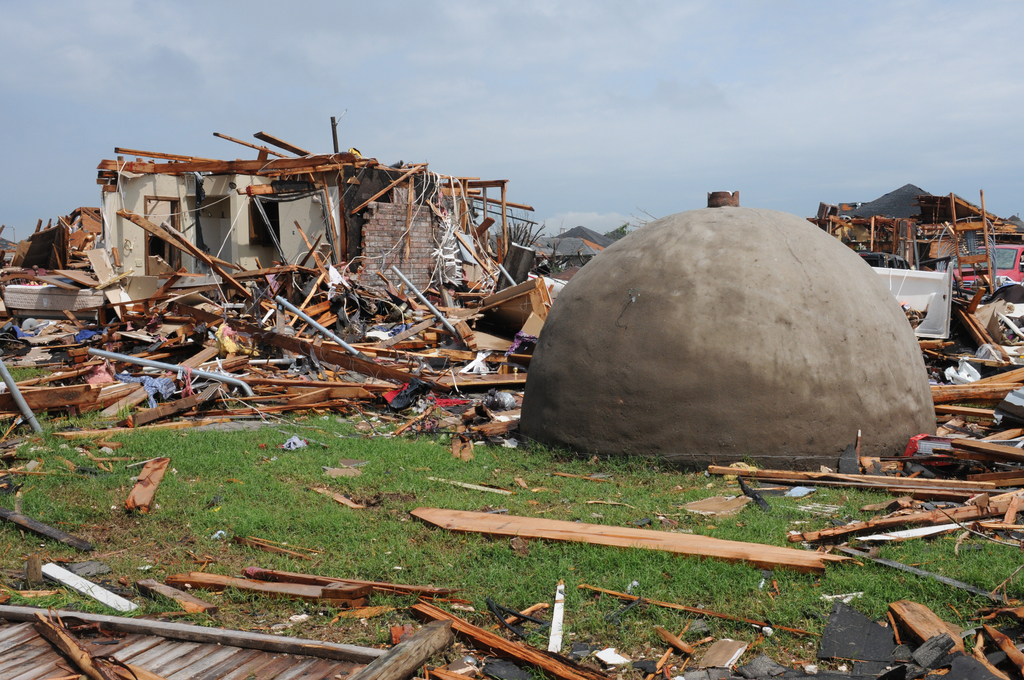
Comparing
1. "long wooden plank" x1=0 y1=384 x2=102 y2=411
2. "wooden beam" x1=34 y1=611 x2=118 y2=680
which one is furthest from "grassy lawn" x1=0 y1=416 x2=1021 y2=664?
"long wooden plank" x1=0 y1=384 x2=102 y2=411

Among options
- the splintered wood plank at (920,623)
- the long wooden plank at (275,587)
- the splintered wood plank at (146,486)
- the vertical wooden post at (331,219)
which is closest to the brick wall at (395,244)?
the vertical wooden post at (331,219)

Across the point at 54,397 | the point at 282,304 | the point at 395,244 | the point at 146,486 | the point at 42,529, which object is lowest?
the point at 42,529

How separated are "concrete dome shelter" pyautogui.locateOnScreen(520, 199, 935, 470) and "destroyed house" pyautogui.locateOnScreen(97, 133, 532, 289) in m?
12.9

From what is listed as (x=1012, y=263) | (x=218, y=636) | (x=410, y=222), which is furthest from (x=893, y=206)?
(x=218, y=636)

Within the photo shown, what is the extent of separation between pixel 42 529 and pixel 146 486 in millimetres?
931

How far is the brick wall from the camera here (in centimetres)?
1991

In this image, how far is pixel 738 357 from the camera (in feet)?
22.2

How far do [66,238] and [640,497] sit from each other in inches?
975

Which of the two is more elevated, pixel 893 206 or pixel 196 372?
pixel 893 206

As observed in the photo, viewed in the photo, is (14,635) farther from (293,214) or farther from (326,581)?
(293,214)

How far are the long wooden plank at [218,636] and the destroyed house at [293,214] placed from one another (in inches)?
585

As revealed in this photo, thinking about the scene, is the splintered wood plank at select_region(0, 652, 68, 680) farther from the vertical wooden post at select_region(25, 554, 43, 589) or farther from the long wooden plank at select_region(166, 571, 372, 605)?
the vertical wooden post at select_region(25, 554, 43, 589)

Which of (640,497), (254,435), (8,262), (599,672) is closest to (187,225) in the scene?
(8,262)

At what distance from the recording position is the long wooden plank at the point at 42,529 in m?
5.77
